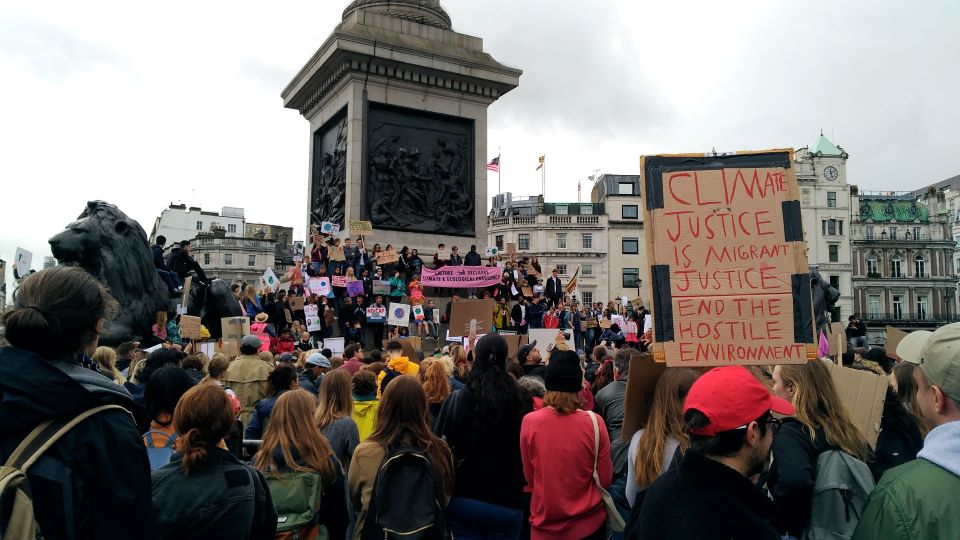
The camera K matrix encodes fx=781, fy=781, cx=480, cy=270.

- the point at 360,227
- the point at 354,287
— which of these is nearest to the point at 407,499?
the point at 354,287

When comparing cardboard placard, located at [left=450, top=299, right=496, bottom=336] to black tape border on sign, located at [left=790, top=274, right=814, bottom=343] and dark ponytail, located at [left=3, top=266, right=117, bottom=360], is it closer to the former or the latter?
black tape border on sign, located at [left=790, top=274, right=814, bottom=343]

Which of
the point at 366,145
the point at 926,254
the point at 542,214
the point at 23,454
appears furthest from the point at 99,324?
the point at 926,254

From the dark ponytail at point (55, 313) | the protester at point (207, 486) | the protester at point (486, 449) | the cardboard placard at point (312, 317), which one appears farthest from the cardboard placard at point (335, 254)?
the dark ponytail at point (55, 313)

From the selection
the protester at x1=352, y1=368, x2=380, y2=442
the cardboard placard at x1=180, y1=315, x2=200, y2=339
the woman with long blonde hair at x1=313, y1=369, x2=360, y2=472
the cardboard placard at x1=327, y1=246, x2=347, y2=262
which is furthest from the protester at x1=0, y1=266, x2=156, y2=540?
the cardboard placard at x1=327, y1=246, x2=347, y2=262

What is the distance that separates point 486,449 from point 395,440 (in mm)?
780

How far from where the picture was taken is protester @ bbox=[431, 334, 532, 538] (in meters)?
5.23

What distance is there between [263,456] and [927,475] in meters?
3.61

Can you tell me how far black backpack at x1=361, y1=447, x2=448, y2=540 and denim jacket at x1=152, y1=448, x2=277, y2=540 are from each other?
912 mm

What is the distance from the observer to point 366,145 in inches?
910

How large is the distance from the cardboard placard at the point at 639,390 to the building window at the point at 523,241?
261ft

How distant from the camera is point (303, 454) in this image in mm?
4797

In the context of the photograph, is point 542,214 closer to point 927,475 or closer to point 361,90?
point 361,90

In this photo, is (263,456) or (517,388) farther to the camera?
(517,388)

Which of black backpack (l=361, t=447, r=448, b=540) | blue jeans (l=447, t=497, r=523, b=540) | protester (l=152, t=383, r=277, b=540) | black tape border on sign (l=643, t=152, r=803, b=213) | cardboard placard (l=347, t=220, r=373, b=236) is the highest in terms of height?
cardboard placard (l=347, t=220, r=373, b=236)
